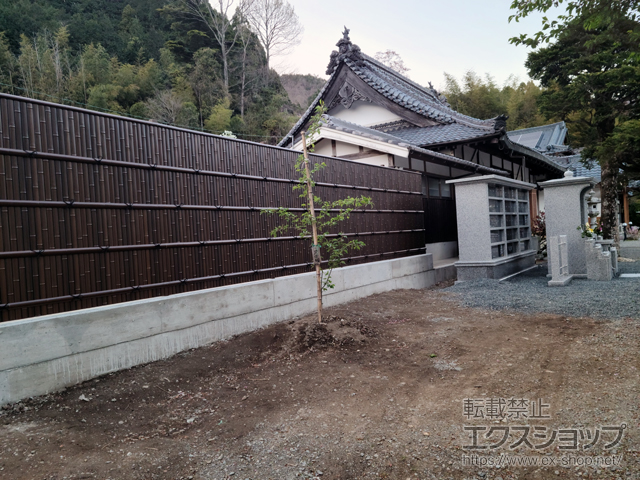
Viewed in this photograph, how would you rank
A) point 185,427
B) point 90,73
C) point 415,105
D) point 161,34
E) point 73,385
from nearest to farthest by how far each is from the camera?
point 185,427 → point 73,385 → point 415,105 → point 90,73 → point 161,34

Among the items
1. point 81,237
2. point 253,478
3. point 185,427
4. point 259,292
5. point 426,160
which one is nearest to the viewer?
point 253,478

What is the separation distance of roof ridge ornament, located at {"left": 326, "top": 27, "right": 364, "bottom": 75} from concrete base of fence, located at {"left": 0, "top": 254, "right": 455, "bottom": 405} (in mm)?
9793

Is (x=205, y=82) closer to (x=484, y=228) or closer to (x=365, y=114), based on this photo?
(x=365, y=114)

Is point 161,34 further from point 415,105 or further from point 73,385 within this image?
point 73,385

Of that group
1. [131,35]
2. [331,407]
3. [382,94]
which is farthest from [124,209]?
[131,35]

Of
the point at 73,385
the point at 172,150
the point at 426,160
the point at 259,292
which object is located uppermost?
the point at 426,160

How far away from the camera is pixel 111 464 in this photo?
8.76 feet

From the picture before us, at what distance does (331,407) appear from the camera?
3.37 m

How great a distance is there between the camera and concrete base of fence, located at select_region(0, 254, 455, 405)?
135 inches

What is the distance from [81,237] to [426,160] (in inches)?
352

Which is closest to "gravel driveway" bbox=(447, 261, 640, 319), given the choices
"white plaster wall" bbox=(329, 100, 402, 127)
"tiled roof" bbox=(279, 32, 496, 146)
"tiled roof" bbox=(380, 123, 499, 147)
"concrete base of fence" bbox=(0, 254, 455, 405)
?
"concrete base of fence" bbox=(0, 254, 455, 405)

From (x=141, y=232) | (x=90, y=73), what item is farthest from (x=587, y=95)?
(x=90, y=73)

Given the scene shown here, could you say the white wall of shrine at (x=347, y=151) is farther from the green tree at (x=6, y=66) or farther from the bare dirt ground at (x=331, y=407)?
the green tree at (x=6, y=66)

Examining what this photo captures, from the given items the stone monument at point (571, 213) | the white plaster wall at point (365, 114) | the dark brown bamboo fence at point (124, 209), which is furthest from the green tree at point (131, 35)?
the stone monument at point (571, 213)
